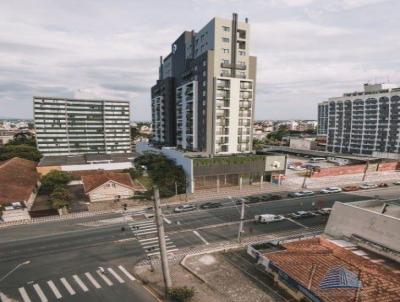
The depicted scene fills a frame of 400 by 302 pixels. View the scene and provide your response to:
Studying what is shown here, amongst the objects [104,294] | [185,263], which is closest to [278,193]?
[185,263]

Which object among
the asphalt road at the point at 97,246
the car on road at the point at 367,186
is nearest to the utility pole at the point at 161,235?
the asphalt road at the point at 97,246

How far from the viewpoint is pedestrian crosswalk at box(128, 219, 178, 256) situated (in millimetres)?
36219

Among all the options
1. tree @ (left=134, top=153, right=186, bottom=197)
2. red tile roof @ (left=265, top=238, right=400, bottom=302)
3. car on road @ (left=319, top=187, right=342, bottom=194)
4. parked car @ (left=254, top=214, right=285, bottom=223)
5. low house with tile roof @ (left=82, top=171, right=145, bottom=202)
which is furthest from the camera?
car on road @ (left=319, top=187, right=342, bottom=194)

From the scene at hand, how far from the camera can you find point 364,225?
33125mm

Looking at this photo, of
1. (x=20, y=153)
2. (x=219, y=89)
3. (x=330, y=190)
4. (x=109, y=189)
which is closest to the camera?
(x=109, y=189)

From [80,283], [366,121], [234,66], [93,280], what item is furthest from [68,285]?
[366,121]

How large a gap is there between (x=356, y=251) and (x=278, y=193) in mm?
33600

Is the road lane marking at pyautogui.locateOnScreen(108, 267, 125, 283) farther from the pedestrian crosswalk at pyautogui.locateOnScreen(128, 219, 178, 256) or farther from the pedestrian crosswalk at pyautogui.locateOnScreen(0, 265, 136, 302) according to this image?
the pedestrian crosswalk at pyautogui.locateOnScreen(128, 219, 178, 256)

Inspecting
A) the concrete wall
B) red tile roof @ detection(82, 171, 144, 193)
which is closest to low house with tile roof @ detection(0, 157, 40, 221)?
red tile roof @ detection(82, 171, 144, 193)

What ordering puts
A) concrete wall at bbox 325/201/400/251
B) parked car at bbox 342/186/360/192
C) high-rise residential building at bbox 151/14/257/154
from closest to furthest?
1. concrete wall at bbox 325/201/400/251
2. parked car at bbox 342/186/360/192
3. high-rise residential building at bbox 151/14/257/154

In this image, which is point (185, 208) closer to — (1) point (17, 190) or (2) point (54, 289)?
(2) point (54, 289)

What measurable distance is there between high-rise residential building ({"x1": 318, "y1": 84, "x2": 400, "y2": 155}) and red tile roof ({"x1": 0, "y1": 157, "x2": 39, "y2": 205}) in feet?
419

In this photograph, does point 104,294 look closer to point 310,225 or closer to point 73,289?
point 73,289

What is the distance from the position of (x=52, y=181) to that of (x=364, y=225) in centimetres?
6124
